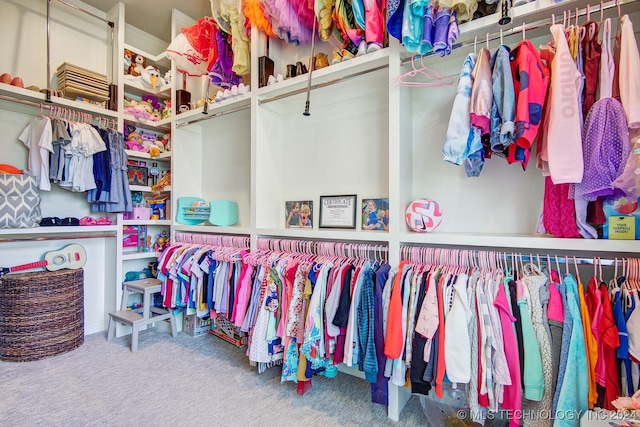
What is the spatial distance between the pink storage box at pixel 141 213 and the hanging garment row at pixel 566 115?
3.06 metres

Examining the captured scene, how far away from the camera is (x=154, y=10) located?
3105 mm

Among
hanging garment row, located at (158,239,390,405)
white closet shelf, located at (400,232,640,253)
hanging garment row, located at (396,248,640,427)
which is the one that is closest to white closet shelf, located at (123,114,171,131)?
hanging garment row, located at (158,239,390,405)

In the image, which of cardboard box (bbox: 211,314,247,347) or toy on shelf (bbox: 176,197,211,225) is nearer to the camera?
cardboard box (bbox: 211,314,247,347)

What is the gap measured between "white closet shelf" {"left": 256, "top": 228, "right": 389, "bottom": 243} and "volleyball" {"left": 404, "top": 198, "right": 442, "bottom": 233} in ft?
0.59

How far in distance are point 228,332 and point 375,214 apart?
1752 mm

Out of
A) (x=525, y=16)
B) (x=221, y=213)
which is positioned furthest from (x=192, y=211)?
(x=525, y=16)

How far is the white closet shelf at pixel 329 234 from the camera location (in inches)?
72.3

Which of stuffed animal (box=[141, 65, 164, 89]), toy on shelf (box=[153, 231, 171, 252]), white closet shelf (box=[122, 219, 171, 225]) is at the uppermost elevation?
stuffed animal (box=[141, 65, 164, 89])

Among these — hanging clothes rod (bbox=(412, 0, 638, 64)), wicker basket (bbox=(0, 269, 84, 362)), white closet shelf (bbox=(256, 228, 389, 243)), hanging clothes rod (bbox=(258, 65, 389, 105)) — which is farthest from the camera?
wicker basket (bbox=(0, 269, 84, 362))

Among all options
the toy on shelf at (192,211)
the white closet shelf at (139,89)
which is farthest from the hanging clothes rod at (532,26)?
the white closet shelf at (139,89)

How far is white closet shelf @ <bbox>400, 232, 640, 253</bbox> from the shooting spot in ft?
4.04

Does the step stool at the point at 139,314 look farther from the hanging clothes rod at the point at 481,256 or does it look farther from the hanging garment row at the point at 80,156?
the hanging clothes rod at the point at 481,256

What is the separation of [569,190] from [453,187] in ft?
2.11

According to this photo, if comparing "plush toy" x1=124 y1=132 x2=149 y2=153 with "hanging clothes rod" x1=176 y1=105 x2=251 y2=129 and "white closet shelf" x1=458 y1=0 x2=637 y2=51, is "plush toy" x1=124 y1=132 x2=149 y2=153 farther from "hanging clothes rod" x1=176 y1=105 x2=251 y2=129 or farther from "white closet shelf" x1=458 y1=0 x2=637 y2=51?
"white closet shelf" x1=458 y1=0 x2=637 y2=51
